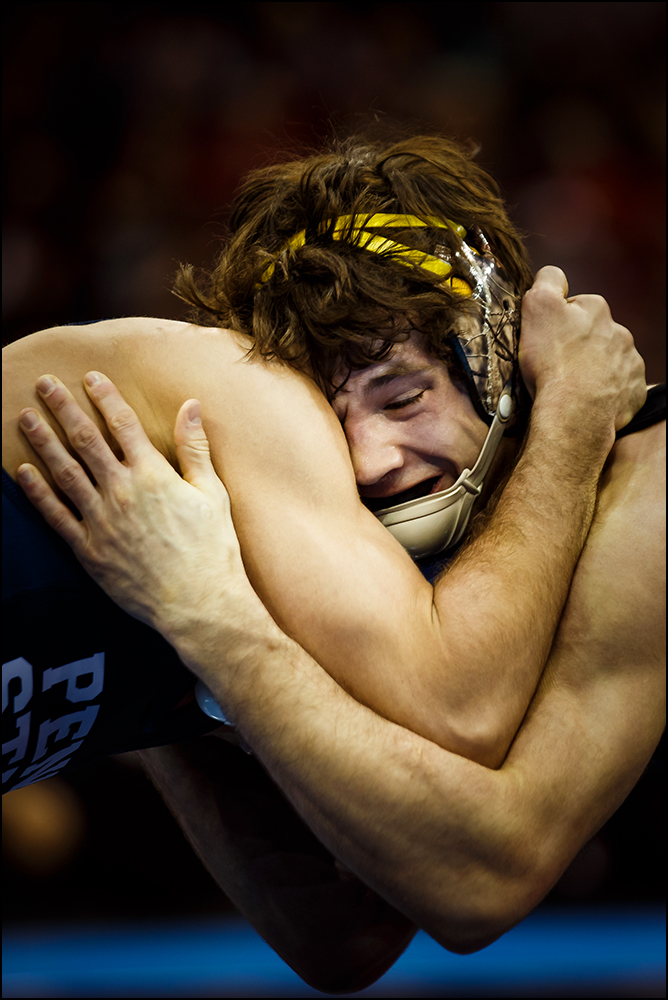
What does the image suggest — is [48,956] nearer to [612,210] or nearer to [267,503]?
[267,503]

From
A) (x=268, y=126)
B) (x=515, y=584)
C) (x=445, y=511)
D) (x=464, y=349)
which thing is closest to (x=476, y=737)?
(x=515, y=584)

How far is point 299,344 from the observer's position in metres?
1.47

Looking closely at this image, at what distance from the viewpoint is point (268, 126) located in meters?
4.03

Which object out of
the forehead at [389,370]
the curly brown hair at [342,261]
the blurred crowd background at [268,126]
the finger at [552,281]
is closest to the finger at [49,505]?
the curly brown hair at [342,261]

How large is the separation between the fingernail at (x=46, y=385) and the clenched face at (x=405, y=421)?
1.75 ft

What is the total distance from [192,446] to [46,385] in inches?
9.6

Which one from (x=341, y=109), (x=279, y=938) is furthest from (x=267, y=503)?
(x=341, y=109)

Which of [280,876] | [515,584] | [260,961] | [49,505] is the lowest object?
[260,961]

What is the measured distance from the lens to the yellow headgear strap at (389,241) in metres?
1.57

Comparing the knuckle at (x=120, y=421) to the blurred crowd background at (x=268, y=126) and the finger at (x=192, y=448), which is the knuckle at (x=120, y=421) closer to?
the finger at (x=192, y=448)

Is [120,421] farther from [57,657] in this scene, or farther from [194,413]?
[57,657]

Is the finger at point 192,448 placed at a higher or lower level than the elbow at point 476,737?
higher

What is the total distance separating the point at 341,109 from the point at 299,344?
3106 mm

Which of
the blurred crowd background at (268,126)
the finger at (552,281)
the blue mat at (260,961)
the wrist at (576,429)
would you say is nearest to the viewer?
the wrist at (576,429)
